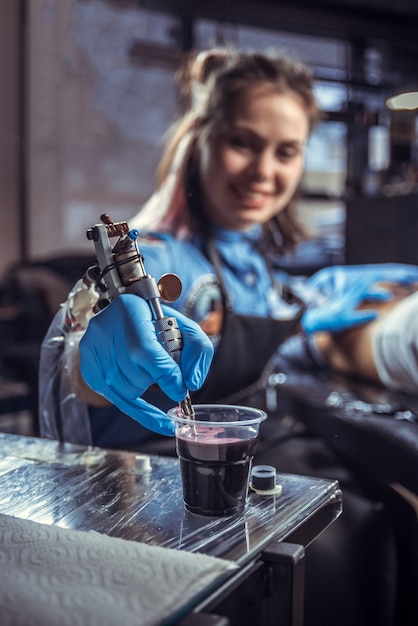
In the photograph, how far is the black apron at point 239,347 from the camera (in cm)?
150

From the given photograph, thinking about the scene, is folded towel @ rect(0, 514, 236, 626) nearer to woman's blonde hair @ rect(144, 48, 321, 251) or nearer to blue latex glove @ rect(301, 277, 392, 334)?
woman's blonde hair @ rect(144, 48, 321, 251)

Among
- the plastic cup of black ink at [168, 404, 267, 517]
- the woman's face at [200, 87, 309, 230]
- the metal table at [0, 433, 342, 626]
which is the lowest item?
the metal table at [0, 433, 342, 626]

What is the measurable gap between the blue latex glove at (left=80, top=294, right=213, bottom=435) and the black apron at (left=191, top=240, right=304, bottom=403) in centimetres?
54

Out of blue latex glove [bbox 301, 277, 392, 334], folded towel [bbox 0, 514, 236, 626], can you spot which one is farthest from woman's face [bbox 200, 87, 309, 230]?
folded towel [bbox 0, 514, 236, 626]

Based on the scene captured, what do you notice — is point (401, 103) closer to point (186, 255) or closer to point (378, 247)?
point (378, 247)

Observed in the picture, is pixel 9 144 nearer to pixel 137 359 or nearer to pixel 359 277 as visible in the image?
pixel 359 277

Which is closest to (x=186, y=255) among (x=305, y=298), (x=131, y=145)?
(x=305, y=298)

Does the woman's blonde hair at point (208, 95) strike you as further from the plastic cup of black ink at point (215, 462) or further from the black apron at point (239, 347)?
the plastic cup of black ink at point (215, 462)

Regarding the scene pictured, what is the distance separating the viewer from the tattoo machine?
→ 805mm

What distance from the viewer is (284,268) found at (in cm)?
250

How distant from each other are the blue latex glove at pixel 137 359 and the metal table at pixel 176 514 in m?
0.10

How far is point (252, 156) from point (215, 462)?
35.6 inches

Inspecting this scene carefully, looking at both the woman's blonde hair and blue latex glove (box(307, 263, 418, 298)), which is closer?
the woman's blonde hair

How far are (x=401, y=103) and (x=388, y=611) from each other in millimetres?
1333
